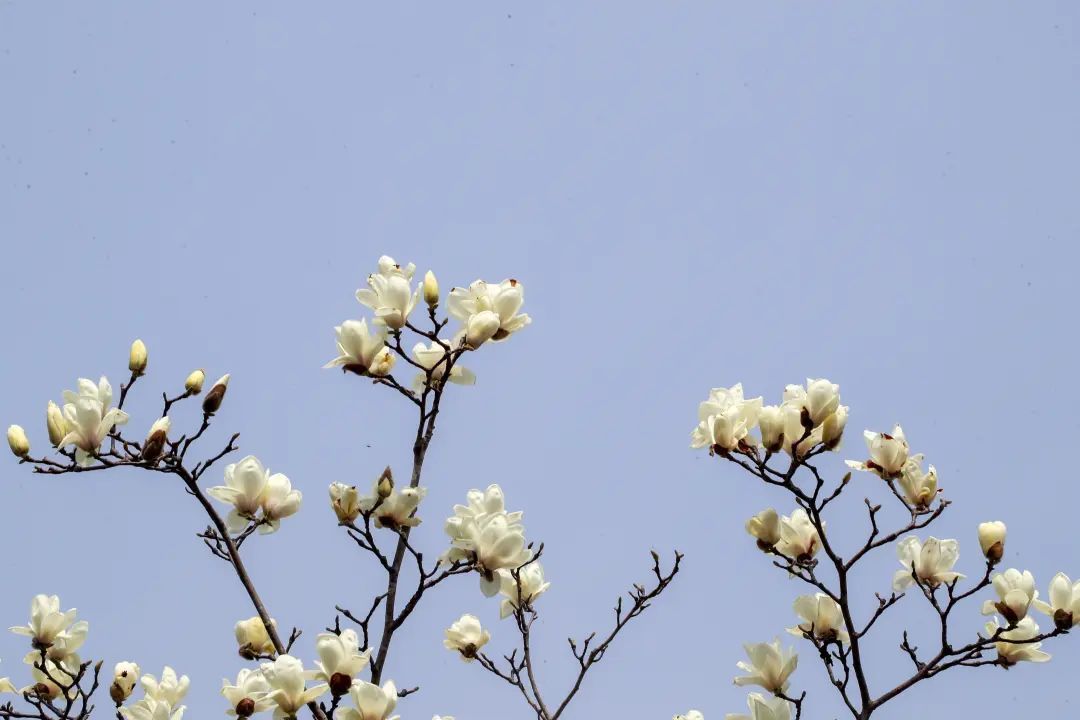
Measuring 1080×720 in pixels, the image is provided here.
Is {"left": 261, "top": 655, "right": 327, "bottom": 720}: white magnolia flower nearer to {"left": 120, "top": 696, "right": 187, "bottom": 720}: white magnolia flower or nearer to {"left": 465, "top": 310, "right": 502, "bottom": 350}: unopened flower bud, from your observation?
{"left": 120, "top": 696, "right": 187, "bottom": 720}: white magnolia flower

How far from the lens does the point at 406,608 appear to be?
2.82m

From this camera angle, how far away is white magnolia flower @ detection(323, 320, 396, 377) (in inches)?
116

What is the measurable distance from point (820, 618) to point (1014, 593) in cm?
52

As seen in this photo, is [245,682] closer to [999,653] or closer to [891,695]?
[891,695]

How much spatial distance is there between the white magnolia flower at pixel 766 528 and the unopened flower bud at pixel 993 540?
1.82 feet

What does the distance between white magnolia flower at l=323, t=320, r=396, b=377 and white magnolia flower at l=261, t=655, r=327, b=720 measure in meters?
0.85

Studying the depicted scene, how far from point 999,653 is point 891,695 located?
35cm

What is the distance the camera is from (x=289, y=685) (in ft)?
7.89

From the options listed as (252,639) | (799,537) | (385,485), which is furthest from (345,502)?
(799,537)

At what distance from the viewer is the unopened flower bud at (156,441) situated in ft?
8.99

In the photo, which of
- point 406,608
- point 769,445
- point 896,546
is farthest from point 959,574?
point 406,608

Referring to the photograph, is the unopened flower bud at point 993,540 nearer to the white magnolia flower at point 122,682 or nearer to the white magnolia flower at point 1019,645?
the white magnolia flower at point 1019,645

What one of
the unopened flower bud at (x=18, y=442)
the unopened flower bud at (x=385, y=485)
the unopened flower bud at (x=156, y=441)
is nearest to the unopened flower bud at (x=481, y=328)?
the unopened flower bud at (x=385, y=485)

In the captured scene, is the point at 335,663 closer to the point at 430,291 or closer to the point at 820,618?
the point at 430,291
